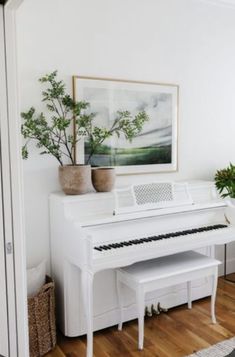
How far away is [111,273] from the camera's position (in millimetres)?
2777

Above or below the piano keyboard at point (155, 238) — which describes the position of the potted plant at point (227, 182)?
above

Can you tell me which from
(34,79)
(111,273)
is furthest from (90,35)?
(111,273)

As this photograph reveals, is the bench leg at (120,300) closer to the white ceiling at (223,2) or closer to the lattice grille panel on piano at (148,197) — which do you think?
the lattice grille panel on piano at (148,197)

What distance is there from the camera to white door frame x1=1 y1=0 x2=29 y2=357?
6.00ft

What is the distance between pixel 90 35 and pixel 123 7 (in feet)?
1.44

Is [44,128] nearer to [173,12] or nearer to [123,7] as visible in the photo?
[123,7]

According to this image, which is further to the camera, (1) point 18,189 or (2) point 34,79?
(2) point 34,79

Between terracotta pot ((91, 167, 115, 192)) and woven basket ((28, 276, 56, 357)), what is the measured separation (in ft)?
2.64

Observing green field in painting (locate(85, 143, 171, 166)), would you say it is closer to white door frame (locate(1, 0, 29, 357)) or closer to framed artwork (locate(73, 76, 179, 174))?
framed artwork (locate(73, 76, 179, 174))

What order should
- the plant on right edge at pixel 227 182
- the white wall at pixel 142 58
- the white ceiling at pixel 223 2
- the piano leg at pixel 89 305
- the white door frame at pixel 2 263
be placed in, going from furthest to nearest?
the white ceiling at pixel 223 2, the plant on right edge at pixel 227 182, the white wall at pixel 142 58, the piano leg at pixel 89 305, the white door frame at pixel 2 263

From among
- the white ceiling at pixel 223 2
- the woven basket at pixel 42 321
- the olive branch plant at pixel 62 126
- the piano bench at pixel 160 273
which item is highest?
the white ceiling at pixel 223 2

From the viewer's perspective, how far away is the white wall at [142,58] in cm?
270

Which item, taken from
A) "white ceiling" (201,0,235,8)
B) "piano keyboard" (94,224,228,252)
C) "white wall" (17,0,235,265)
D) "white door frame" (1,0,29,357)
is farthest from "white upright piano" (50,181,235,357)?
"white ceiling" (201,0,235,8)

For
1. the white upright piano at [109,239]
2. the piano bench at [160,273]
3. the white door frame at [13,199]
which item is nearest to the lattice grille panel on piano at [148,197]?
the white upright piano at [109,239]
